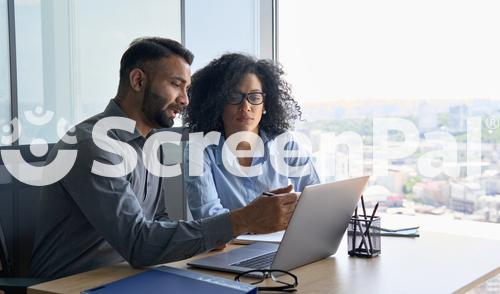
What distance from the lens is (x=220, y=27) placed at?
355 cm

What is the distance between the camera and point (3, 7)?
2.28 meters

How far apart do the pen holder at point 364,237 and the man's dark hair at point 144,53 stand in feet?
2.59

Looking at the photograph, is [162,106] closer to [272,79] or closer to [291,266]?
[291,266]

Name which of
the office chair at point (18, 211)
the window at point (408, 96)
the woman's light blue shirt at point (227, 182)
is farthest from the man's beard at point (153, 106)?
the window at point (408, 96)

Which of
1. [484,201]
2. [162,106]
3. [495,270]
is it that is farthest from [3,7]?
[484,201]

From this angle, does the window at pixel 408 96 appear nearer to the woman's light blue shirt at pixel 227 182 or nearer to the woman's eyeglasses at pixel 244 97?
the woman's light blue shirt at pixel 227 182

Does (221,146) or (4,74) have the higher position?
(4,74)

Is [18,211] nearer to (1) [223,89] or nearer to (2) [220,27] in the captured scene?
(1) [223,89]

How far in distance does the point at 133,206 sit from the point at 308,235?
1.56 feet

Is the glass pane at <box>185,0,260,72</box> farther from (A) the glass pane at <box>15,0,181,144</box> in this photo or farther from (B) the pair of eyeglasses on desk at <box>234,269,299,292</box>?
(B) the pair of eyeglasses on desk at <box>234,269,299,292</box>

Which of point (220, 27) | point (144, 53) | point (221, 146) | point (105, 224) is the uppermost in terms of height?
point (220, 27)

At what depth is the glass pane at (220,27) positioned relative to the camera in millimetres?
3355

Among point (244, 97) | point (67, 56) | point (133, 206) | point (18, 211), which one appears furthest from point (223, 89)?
point (133, 206)

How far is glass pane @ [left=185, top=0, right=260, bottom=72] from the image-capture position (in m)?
3.36
